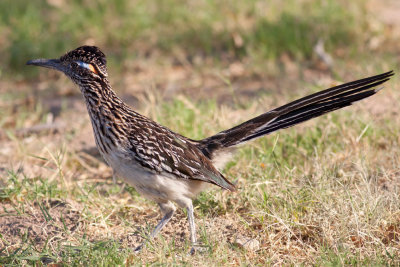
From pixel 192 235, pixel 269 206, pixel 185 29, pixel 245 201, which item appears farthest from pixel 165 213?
pixel 185 29

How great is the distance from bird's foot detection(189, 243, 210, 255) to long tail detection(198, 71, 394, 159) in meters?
0.82

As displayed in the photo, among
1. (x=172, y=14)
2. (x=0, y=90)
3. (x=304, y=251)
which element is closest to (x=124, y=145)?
(x=304, y=251)

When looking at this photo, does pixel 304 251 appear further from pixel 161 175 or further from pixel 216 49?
pixel 216 49

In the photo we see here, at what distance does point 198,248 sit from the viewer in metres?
4.46

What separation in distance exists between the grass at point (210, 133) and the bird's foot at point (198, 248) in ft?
0.19

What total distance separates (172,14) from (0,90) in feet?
9.66

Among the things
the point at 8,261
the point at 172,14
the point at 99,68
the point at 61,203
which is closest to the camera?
the point at 8,261

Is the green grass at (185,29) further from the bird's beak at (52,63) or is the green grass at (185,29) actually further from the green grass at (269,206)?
the bird's beak at (52,63)

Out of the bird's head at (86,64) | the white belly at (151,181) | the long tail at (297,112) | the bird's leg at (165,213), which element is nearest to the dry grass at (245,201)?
the bird's leg at (165,213)

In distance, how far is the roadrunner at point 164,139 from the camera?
178 inches

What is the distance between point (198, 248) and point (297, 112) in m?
1.33

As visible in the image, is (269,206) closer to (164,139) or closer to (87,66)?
(164,139)

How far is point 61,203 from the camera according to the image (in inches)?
208

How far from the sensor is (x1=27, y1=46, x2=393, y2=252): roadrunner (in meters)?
4.53
